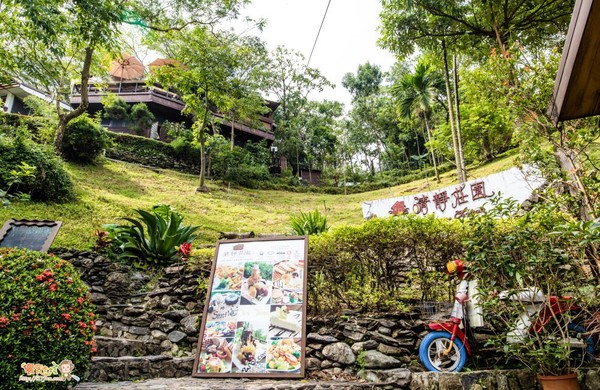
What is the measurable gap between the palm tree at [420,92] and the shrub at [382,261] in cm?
1542

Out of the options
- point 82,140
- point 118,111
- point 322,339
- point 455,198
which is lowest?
point 322,339

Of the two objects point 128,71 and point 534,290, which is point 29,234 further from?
point 128,71

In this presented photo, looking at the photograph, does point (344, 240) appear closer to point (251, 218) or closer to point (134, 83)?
point (251, 218)

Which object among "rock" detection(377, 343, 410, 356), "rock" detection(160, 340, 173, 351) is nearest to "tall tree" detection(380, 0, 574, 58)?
"rock" detection(377, 343, 410, 356)

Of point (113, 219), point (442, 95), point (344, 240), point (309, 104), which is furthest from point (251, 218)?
point (309, 104)

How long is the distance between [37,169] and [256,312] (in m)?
7.08

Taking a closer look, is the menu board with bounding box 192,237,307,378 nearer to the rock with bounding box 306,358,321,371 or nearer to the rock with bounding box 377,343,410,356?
the rock with bounding box 306,358,321,371

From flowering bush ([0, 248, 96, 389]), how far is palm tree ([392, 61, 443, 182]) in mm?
17758

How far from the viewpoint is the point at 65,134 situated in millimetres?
12547

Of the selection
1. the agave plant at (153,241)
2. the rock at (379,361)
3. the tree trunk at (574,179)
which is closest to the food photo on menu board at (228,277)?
the rock at (379,361)

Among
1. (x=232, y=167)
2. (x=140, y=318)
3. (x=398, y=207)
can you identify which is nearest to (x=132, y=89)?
(x=232, y=167)

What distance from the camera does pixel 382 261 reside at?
12.4ft

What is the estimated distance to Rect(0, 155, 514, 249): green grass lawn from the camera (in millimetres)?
6879

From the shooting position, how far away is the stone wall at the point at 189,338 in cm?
313
